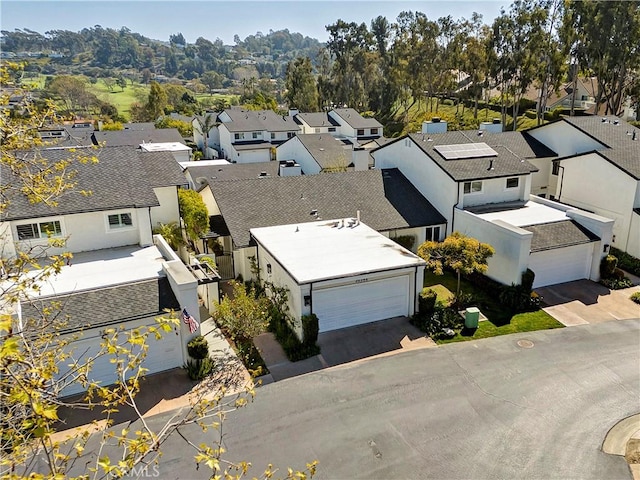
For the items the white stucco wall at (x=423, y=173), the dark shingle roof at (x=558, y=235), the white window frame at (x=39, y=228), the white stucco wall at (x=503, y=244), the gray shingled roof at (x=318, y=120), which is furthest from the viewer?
the gray shingled roof at (x=318, y=120)

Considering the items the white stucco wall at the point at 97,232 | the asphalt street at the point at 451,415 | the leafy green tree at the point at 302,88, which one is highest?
the leafy green tree at the point at 302,88

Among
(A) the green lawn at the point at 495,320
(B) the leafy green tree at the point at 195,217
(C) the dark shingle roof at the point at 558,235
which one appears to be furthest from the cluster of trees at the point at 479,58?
(B) the leafy green tree at the point at 195,217

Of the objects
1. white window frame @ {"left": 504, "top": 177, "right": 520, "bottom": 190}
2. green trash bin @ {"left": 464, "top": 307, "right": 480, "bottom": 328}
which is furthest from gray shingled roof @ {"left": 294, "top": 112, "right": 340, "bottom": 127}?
green trash bin @ {"left": 464, "top": 307, "right": 480, "bottom": 328}

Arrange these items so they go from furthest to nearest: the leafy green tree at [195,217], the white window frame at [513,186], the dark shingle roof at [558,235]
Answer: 1. the white window frame at [513,186]
2. the leafy green tree at [195,217]
3. the dark shingle roof at [558,235]

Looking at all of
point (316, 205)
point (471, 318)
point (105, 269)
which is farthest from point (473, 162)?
point (105, 269)

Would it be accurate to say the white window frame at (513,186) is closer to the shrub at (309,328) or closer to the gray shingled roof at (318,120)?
the shrub at (309,328)

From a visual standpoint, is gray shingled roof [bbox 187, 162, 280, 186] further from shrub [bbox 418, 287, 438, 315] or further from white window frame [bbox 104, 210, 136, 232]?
A: shrub [bbox 418, 287, 438, 315]
